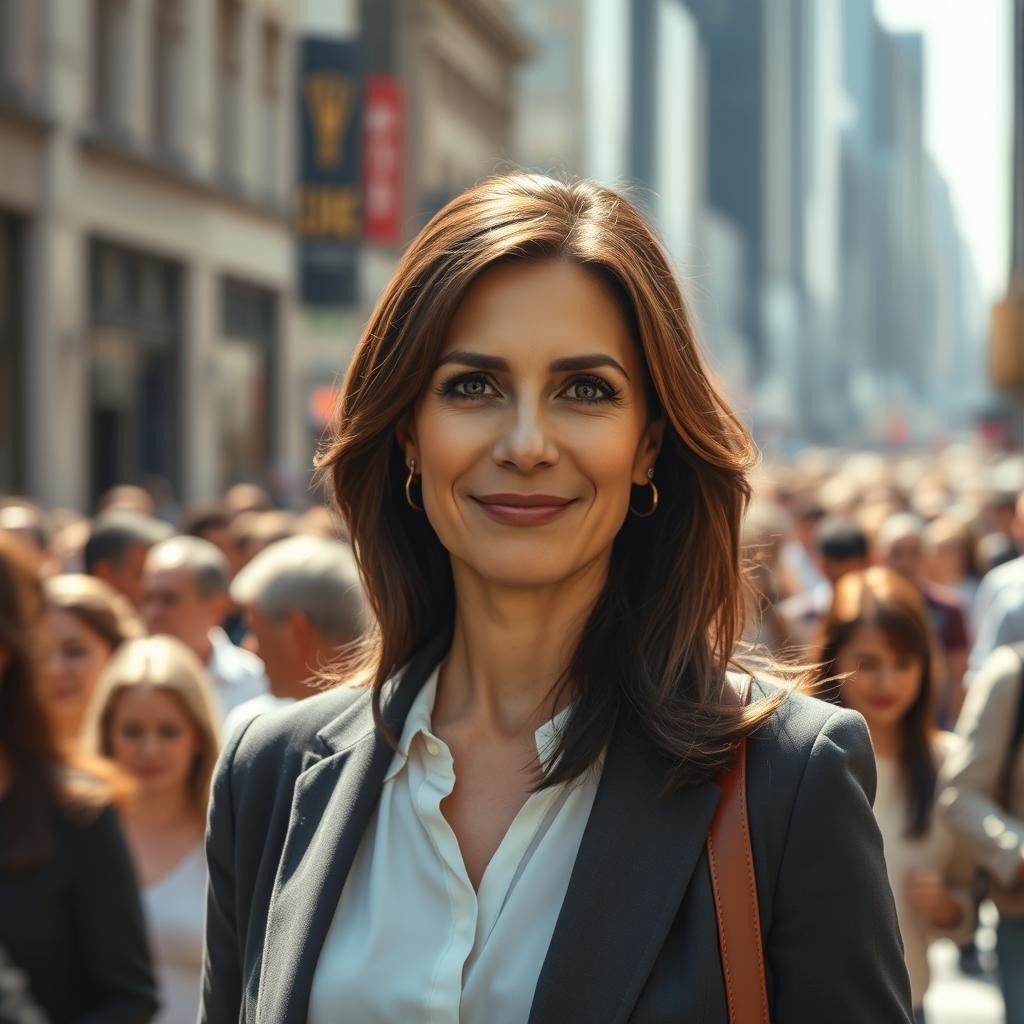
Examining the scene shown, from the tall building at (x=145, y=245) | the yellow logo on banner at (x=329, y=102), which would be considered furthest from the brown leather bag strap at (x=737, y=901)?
the yellow logo on banner at (x=329, y=102)

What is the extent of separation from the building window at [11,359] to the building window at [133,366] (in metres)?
2.37

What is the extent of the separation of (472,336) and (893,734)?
372 centimetres

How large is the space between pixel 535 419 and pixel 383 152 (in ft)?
106

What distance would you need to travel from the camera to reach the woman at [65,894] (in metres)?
3.86

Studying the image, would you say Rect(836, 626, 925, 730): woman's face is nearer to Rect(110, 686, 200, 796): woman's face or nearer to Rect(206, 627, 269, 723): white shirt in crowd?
Rect(110, 686, 200, 796): woman's face

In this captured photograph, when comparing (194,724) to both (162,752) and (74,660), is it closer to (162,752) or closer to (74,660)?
(162,752)

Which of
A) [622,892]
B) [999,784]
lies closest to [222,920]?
[622,892]

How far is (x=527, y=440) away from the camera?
9.04 feet

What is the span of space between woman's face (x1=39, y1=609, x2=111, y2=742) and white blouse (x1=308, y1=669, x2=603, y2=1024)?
4.45 metres

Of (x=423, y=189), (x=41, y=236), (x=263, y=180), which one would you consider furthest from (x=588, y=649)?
(x=423, y=189)

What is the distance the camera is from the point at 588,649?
9.62 ft

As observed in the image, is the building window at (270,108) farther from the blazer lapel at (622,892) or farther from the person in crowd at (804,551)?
the blazer lapel at (622,892)

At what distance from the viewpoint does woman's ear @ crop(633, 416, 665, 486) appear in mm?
2918

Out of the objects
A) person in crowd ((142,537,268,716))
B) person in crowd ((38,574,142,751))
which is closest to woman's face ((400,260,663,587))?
person in crowd ((38,574,142,751))
